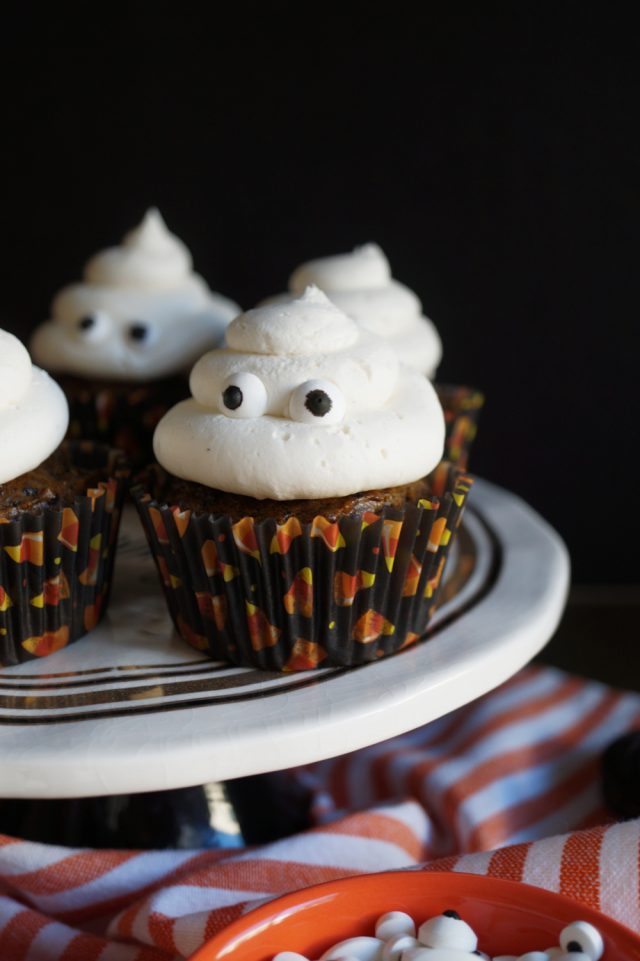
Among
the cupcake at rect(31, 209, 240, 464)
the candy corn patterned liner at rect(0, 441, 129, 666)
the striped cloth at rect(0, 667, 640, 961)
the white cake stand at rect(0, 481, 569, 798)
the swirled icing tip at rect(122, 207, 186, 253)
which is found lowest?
the striped cloth at rect(0, 667, 640, 961)

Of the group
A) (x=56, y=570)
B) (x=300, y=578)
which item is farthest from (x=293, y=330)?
(x=56, y=570)

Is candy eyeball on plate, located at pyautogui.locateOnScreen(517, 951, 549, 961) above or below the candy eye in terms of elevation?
below

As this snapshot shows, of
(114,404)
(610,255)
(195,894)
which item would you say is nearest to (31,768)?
(195,894)

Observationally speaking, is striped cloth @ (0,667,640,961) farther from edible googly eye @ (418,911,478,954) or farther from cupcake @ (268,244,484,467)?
cupcake @ (268,244,484,467)

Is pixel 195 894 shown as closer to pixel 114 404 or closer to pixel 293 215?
pixel 114 404

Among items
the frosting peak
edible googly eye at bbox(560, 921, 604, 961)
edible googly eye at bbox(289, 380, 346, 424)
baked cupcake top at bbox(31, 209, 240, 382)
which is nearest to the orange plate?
edible googly eye at bbox(560, 921, 604, 961)
